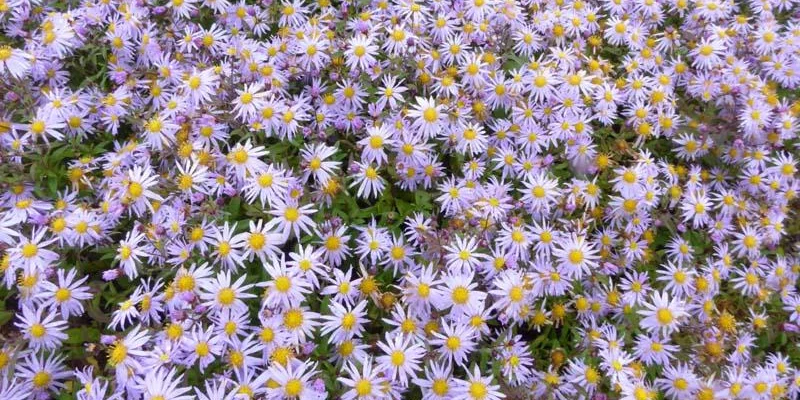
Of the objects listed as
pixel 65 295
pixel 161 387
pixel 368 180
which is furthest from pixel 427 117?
pixel 65 295

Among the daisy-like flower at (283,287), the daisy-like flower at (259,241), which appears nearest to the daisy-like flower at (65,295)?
the daisy-like flower at (259,241)

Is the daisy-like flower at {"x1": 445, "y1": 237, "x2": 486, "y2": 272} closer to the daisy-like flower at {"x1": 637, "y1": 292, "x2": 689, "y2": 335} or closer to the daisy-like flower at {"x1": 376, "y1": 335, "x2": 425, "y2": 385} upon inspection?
the daisy-like flower at {"x1": 376, "y1": 335, "x2": 425, "y2": 385}

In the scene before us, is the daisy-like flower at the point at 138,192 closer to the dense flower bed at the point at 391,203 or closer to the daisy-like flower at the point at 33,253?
the dense flower bed at the point at 391,203

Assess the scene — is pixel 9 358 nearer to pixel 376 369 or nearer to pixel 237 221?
pixel 237 221

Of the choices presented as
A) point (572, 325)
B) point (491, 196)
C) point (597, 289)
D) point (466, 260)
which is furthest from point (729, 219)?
point (466, 260)

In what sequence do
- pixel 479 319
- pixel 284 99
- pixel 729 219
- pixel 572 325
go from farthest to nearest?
pixel 729 219 → pixel 284 99 → pixel 572 325 → pixel 479 319

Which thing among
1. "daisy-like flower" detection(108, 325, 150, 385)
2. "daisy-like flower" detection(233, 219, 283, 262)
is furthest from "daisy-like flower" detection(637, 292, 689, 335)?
"daisy-like flower" detection(108, 325, 150, 385)
